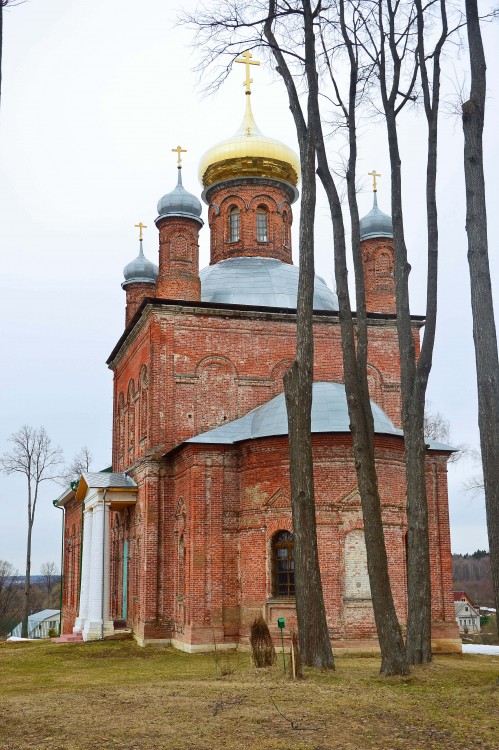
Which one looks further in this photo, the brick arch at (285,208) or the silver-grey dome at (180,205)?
the brick arch at (285,208)

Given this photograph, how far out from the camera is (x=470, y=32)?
948 cm

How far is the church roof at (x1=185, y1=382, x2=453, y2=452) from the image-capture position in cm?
1535

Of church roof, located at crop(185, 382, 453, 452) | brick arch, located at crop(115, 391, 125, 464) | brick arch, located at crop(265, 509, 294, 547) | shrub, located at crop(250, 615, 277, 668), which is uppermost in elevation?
brick arch, located at crop(115, 391, 125, 464)

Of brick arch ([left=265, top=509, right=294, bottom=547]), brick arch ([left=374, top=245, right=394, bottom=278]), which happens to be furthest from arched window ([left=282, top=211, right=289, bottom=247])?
brick arch ([left=265, top=509, right=294, bottom=547])

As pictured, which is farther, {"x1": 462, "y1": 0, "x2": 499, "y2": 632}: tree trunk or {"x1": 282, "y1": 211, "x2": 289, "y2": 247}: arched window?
{"x1": 282, "y1": 211, "x2": 289, "y2": 247}: arched window

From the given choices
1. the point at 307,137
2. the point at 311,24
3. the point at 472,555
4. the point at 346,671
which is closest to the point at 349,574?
the point at 346,671

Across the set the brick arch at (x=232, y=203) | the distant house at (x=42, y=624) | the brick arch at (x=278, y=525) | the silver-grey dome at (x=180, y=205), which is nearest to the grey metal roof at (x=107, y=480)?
the brick arch at (x=278, y=525)

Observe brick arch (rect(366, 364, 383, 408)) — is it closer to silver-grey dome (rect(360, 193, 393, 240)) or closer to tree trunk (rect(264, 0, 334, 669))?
silver-grey dome (rect(360, 193, 393, 240))

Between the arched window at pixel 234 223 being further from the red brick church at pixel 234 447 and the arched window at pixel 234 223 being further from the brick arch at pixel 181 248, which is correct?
the brick arch at pixel 181 248

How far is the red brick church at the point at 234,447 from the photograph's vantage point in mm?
15039

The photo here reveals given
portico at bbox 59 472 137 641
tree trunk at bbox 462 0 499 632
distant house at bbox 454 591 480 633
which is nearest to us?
tree trunk at bbox 462 0 499 632

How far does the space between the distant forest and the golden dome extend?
45.0m

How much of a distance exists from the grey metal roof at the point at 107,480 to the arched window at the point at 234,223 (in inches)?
283

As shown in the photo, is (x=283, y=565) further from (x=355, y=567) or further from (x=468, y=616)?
(x=468, y=616)
